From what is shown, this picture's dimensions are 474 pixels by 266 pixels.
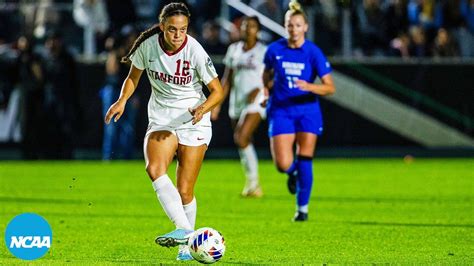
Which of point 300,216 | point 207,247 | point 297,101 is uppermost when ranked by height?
point 297,101

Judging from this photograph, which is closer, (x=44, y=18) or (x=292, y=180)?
(x=292, y=180)

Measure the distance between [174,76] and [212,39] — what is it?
15944 millimetres

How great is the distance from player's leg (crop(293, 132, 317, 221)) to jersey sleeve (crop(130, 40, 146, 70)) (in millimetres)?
3953

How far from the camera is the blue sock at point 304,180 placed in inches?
563

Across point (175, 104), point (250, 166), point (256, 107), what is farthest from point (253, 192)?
point (175, 104)

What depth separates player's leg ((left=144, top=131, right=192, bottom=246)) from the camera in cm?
1048

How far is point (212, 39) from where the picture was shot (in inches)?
1048

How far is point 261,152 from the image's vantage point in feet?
91.8

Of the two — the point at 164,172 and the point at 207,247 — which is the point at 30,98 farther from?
the point at 207,247

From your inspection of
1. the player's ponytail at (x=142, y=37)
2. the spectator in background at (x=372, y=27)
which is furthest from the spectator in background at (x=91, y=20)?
the player's ponytail at (x=142, y=37)

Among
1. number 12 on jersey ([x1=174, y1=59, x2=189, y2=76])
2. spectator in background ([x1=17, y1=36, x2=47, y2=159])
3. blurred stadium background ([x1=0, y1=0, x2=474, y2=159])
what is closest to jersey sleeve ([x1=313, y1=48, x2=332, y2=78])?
number 12 on jersey ([x1=174, y1=59, x2=189, y2=76])

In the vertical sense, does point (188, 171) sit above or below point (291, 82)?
below

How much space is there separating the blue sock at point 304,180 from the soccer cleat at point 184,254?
378 centimetres

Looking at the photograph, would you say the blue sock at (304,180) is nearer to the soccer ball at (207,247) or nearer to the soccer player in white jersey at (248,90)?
the soccer player in white jersey at (248,90)
